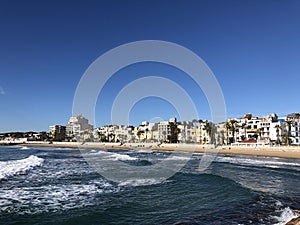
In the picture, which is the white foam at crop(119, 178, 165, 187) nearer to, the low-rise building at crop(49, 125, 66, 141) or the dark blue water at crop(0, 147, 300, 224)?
the dark blue water at crop(0, 147, 300, 224)

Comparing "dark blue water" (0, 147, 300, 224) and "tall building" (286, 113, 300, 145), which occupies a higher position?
"tall building" (286, 113, 300, 145)

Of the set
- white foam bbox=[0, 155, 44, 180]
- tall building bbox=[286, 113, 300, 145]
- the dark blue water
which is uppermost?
tall building bbox=[286, 113, 300, 145]

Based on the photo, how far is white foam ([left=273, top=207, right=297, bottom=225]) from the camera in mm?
8998

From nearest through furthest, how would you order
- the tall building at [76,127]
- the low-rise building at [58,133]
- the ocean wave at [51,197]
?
the ocean wave at [51,197]
the low-rise building at [58,133]
the tall building at [76,127]

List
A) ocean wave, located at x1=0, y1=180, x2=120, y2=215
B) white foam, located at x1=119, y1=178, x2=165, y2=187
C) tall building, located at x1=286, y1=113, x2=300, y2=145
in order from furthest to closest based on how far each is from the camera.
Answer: tall building, located at x1=286, y1=113, x2=300, y2=145, white foam, located at x1=119, y1=178, x2=165, y2=187, ocean wave, located at x1=0, y1=180, x2=120, y2=215

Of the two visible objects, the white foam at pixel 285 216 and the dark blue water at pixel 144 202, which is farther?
the dark blue water at pixel 144 202

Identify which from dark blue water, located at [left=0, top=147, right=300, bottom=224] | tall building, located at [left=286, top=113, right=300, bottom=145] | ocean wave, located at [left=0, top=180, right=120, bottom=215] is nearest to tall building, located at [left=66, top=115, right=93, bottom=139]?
tall building, located at [left=286, top=113, right=300, bottom=145]

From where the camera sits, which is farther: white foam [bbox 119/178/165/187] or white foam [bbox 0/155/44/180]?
white foam [bbox 0/155/44/180]

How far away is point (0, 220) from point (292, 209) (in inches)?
433

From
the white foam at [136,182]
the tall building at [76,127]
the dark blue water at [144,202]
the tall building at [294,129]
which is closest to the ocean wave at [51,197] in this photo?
the dark blue water at [144,202]

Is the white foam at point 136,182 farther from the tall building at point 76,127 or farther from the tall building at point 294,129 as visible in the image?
the tall building at point 76,127

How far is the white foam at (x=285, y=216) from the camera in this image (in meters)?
9.00

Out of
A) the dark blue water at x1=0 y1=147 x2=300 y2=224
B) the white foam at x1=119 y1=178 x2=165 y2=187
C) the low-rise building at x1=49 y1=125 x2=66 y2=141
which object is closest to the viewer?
the dark blue water at x1=0 y1=147 x2=300 y2=224

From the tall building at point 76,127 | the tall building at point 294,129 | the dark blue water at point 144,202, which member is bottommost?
the dark blue water at point 144,202
